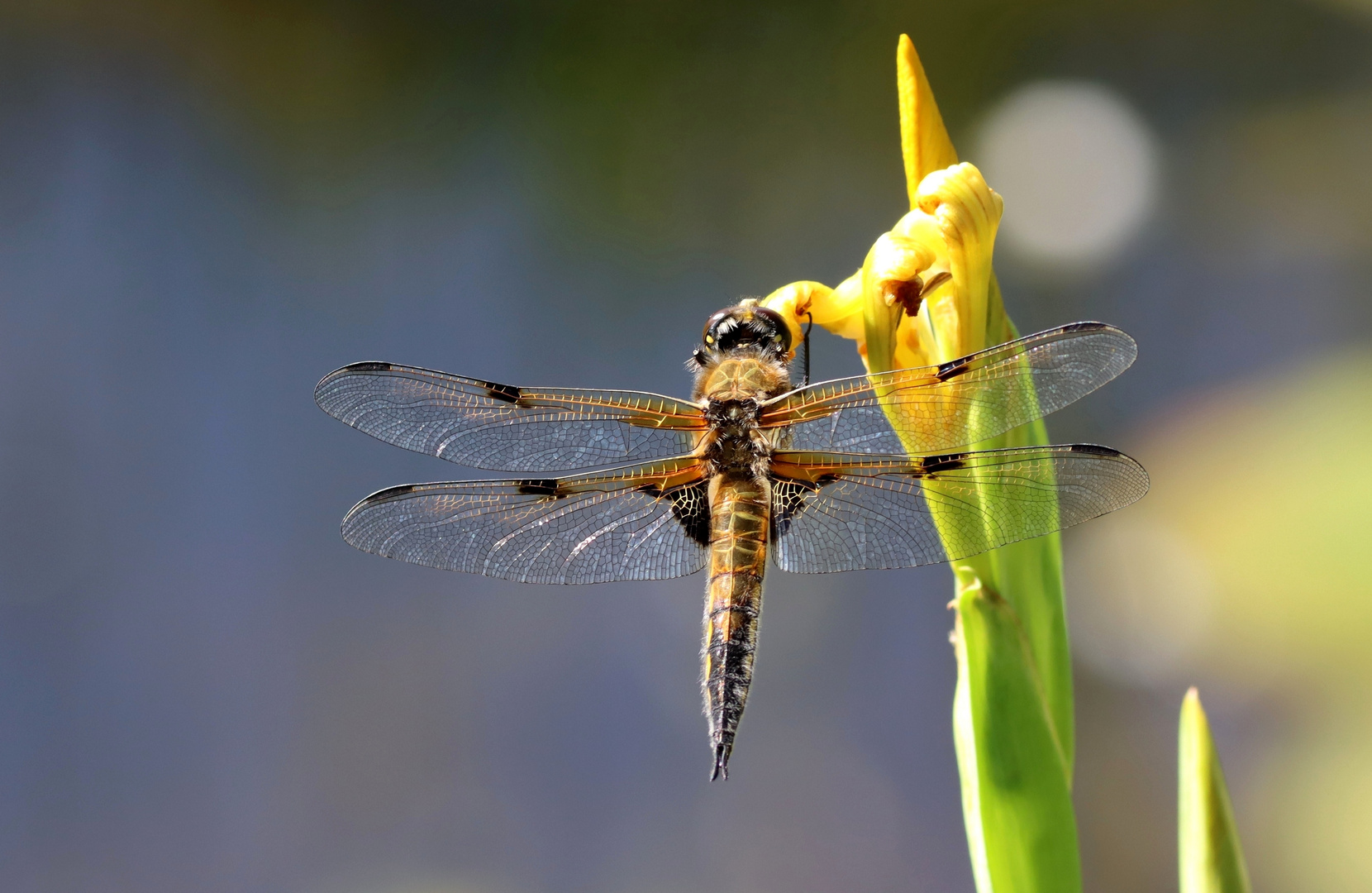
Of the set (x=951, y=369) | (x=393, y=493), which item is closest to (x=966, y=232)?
(x=951, y=369)

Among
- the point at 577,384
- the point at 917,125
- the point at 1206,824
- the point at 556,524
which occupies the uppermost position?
the point at 577,384

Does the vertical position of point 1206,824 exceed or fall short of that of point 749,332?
it falls short

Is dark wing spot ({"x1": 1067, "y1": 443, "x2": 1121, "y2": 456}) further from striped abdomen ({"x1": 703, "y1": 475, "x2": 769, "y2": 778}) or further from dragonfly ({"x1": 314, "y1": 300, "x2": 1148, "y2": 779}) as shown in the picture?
striped abdomen ({"x1": 703, "y1": 475, "x2": 769, "y2": 778})

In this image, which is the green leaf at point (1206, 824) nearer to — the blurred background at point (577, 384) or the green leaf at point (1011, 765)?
the green leaf at point (1011, 765)

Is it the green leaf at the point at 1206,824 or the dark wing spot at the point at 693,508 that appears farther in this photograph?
the dark wing spot at the point at 693,508

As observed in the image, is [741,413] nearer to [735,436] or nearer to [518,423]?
[735,436]

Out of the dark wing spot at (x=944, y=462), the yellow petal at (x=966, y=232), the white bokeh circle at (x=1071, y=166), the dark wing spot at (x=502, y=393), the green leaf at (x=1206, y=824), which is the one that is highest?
the white bokeh circle at (x=1071, y=166)

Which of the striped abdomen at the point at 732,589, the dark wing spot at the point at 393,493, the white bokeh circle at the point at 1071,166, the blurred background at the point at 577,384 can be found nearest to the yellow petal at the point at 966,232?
the striped abdomen at the point at 732,589
